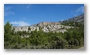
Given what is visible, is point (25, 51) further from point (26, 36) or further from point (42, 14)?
point (42, 14)

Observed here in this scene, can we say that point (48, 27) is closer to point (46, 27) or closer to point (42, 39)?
point (46, 27)

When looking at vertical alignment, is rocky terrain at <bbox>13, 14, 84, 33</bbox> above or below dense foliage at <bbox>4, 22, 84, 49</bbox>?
above

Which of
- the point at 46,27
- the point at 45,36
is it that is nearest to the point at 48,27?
the point at 46,27

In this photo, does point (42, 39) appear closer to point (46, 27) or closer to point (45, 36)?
point (45, 36)

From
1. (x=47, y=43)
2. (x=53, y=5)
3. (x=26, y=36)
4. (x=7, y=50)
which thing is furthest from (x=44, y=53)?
(x=53, y=5)

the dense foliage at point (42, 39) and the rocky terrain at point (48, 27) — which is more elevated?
the rocky terrain at point (48, 27)

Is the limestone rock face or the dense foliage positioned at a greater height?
the limestone rock face

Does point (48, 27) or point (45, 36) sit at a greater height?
point (48, 27)

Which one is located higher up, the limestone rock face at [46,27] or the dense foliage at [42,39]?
the limestone rock face at [46,27]
